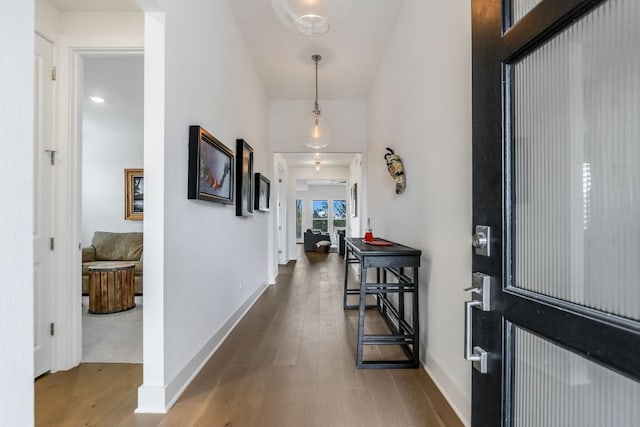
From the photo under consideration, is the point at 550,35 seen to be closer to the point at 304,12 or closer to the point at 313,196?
the point at 304,12

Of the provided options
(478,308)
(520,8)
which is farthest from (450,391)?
(520,8)

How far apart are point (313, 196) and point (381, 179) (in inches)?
427

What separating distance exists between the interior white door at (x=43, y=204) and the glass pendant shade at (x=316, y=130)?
245cm

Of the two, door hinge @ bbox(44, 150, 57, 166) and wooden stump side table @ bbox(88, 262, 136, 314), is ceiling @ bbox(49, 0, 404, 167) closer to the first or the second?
door hinge @ bbox(44, 150, 57, 166)

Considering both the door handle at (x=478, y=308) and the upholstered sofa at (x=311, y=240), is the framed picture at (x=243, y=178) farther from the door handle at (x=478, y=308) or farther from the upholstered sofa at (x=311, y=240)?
the upholstered sofa at (x=311, y=240)

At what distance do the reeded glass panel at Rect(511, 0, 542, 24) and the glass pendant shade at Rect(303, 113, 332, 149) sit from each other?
10.4ft

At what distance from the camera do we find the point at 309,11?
1.90 metres

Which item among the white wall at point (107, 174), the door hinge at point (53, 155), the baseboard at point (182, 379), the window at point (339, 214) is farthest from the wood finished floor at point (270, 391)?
Answer: the window at point (339, 214)

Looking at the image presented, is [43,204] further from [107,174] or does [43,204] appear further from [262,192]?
[107,174]

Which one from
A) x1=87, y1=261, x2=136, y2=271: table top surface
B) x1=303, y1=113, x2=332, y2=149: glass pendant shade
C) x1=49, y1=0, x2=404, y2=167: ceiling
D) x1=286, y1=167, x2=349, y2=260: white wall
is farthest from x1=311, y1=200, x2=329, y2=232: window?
x1=87, y1=261, x2=136, y2=271: table top surface

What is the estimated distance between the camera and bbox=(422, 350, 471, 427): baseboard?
1.71m

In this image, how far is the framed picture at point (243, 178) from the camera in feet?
11.2

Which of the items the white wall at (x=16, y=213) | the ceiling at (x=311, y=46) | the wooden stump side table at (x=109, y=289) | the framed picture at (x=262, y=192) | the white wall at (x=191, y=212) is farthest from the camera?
the framed picture at (x=262, y=192)

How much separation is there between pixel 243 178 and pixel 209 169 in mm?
1062
